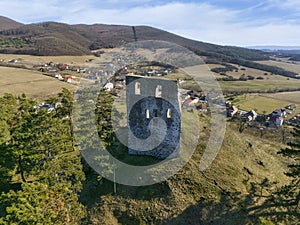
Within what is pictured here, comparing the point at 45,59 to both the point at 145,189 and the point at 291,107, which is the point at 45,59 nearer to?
the point at 291,107

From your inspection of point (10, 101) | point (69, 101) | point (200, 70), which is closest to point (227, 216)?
point (69, 101)

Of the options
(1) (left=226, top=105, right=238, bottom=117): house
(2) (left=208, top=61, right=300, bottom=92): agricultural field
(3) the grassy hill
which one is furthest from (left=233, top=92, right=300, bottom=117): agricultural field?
(3) the grassy hill

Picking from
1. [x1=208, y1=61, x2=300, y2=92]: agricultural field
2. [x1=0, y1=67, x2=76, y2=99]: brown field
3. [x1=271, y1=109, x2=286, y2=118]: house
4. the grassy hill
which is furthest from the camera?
[x1=208, y1=61, x2=300, y2=92]: agricultural field

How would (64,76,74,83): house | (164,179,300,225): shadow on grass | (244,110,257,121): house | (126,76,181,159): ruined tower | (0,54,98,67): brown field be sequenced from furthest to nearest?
(0,54,98,67): brown field < (64,76,74,83): house < (244,110,257,121): house < (126,76,181,159): ruined tower < (164,179,300,225): shadow on grass

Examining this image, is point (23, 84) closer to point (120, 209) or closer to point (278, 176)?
point (120, 209)

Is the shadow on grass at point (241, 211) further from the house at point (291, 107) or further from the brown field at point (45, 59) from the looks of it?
the brown field at point (45, 59)

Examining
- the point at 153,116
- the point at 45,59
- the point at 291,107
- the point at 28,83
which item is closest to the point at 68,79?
the point at 28,83

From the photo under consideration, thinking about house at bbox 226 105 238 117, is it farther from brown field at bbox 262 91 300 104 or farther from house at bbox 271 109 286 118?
brown field at bbox 262 91 300 104
